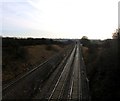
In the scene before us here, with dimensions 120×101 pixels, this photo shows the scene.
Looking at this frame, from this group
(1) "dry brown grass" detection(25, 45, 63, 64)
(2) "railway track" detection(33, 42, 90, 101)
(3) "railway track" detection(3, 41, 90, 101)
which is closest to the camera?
(2) "railway track" detection(33, 42, 90, 101)

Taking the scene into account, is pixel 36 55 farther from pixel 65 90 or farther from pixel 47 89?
pixel 65 90

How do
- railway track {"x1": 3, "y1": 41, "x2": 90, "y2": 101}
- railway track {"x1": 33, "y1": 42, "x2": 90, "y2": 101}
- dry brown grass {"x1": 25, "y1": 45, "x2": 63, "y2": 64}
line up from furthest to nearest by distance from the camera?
dry brown grass {"x1": 25, "y1": 45, "x2": 63, "y2": 64}, railway track {"x1": 3, "y1": 41, "x2": 90, "y2": 101}, railway track {"x1": 33, "y1": 42, "x2": 90, "y2": 101}

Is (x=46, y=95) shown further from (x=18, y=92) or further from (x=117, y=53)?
(x=117, y=53)

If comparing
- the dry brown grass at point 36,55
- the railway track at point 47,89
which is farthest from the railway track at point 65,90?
the dry brown grass at point 36,55

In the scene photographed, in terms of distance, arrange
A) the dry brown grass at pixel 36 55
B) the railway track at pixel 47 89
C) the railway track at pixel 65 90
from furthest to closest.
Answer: the dry brown grass at pixel 36 55
the railway track at pixel 47 89
the railway track at pixel 65 90

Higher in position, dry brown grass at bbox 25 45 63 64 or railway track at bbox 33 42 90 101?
railway track at bbox 33 42 90 101

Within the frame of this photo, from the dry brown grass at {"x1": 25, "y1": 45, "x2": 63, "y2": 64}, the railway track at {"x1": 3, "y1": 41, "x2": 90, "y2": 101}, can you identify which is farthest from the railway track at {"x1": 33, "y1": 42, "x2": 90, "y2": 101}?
the dry brown grass at {"x1": 25, "y1": 45, "x2": 63, "y2": 64}

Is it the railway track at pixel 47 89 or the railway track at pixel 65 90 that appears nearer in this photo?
the railway track at pixel 65 90

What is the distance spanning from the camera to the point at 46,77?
112 ft

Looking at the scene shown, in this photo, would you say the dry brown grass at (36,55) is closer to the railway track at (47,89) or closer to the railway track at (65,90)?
the railway track at (47,89)

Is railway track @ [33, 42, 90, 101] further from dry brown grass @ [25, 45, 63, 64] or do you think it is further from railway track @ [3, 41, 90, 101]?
dry brown grass @ [25, 45, 63, 64]

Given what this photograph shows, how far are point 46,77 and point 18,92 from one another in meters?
9.50

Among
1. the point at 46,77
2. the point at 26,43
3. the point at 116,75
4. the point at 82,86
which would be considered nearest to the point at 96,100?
the point at 116,75

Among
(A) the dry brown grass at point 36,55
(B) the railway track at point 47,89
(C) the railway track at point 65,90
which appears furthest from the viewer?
(A) the dry brown grass at point 36,55
